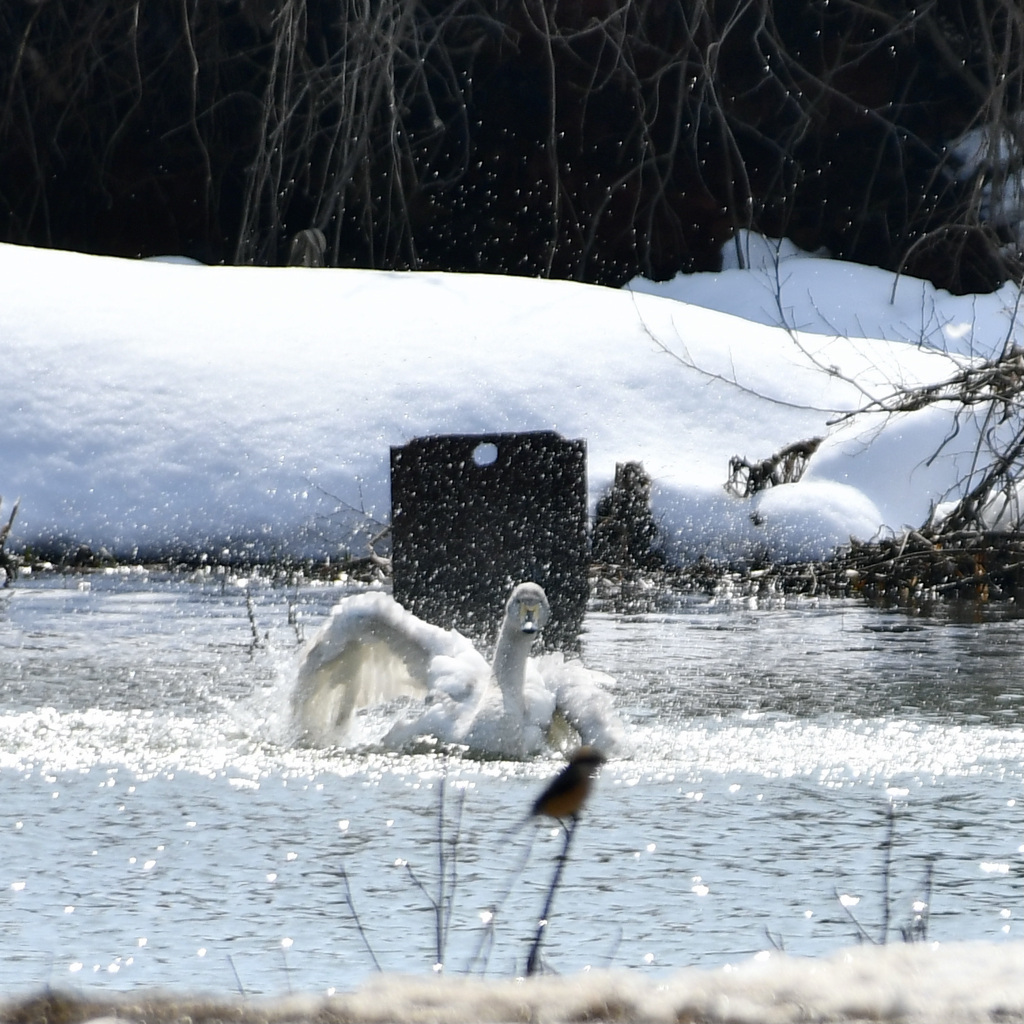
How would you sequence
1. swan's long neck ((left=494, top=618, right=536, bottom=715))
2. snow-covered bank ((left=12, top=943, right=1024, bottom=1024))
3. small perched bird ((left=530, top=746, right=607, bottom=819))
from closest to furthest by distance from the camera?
snow-covered bank ((left=12, top=943, right=1024, bottom=1024))
small perched bird ((left=530, top=746, right=607, bottom=819))
swan's long neck ((left=494, top=618, right=536, bottom=715))

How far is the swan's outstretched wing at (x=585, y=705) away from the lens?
15.3 ft

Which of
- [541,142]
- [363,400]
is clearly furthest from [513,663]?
[541,142]

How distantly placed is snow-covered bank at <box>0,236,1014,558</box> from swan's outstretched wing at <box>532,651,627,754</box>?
142 inches

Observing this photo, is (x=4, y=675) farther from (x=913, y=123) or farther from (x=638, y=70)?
(x=913, y=123)

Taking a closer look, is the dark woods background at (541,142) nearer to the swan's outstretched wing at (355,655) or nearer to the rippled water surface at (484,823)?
the rippled water surface at (484,823)

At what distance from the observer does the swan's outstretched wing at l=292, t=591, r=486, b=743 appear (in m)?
5.11

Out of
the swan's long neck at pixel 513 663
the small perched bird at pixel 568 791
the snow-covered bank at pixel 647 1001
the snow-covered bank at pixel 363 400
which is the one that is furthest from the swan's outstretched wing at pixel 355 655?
the snow-covered bank at pixel 363 400

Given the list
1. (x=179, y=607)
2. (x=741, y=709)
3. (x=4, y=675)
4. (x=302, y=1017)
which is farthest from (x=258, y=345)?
(x=302, y=1017)

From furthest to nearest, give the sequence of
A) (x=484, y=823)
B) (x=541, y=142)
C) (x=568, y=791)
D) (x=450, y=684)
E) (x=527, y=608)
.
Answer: (x=541, y=142), (x=450, y=684), (x=527, y=608), (x=484, y=823), (x=568, y=791)

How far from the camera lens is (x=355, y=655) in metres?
5.41

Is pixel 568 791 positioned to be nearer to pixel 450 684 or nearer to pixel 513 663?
pixel 513 663

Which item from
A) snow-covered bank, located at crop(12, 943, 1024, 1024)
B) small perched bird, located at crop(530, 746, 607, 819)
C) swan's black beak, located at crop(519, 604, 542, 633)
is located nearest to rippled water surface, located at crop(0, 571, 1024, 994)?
small perched bird, located at crop(530, 746, 607, 819)

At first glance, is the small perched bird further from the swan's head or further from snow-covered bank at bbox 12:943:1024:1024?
the swan's head

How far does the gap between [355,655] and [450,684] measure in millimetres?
492
